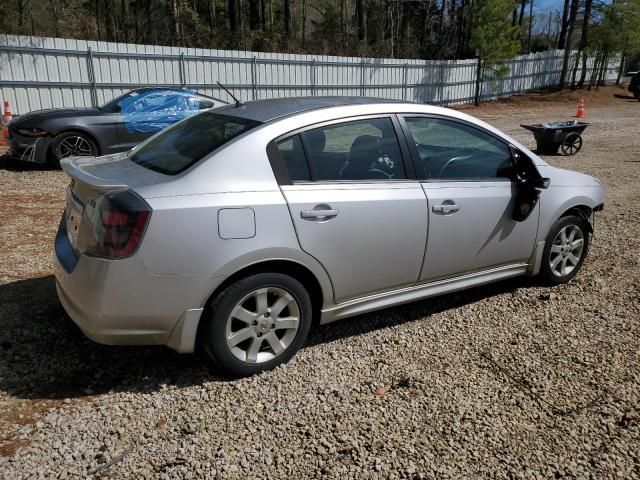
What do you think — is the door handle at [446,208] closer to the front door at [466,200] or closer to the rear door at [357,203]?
the front door at [466,200]

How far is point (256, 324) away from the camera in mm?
3242

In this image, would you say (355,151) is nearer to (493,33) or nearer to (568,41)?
(493,33)

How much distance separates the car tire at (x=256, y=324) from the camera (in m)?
3.10

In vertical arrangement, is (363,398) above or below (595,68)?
below

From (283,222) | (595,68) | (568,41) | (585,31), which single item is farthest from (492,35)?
(283,222)

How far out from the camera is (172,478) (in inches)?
99.4

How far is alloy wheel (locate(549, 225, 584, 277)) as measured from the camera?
4.74 m

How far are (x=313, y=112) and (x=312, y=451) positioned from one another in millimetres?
2025

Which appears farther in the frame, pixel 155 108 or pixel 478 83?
pixel 478 83

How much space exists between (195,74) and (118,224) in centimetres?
1658

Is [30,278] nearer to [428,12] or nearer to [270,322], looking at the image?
[270,322]

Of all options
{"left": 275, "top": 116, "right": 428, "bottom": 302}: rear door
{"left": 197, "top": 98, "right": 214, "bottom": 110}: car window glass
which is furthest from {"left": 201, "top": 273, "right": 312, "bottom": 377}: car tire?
{"left": 197, "top": 98, "right": 214, "bottom": 110}: car window glass

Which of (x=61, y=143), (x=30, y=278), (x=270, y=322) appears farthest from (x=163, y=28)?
(x=270, y=322)

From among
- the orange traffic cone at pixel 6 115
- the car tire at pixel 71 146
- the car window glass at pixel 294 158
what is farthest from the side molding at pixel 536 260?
the orange traffic cone at pixel 6 115
